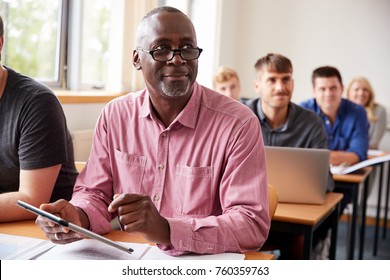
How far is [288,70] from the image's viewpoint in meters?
2.87

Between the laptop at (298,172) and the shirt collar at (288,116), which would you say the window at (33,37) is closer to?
the shirt collar at (288,116)

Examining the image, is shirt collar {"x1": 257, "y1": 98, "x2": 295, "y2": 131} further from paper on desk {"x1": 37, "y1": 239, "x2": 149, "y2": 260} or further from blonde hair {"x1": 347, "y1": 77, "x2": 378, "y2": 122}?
blonde hair {"x1": 347, "y1": 77, "x2": 378, "y2": 122}

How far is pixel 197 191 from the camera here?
148 cm

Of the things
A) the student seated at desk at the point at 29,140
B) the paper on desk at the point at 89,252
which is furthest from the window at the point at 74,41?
the paper on desk at the point at 89,252

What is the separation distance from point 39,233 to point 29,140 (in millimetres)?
347

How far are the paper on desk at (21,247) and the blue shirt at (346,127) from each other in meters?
2.54

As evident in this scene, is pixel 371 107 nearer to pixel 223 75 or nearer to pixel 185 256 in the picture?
pixel 223 75

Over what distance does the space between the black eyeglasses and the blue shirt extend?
227 cm

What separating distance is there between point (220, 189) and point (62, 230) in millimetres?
414

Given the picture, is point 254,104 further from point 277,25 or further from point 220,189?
point 277,25

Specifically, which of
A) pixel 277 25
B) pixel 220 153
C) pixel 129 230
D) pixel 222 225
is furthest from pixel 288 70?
pixel 277 25

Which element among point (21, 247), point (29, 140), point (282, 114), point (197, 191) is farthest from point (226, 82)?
point (21, 247)

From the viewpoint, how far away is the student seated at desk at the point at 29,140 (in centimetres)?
164

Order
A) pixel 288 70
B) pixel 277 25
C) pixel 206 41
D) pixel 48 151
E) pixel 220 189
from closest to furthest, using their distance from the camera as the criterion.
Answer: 1. pixel 220 189
2. pixel 48 151
3. pixel 288 70
4. pixel 206 41
5. pixel 277 25
